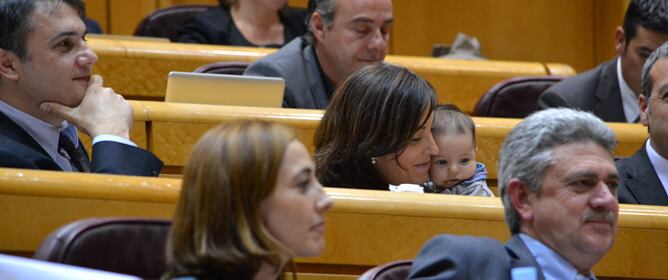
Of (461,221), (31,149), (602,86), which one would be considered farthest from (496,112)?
(31,149)

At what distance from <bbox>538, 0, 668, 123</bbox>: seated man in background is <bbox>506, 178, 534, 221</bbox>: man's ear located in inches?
42.4

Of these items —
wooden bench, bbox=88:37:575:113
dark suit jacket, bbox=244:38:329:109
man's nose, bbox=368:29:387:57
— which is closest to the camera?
dark suit jacket, bbox=244:38:329:109

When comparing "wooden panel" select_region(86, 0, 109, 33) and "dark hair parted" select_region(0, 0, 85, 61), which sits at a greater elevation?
"dark hair parted" select_region(0, 0, 85, 61)

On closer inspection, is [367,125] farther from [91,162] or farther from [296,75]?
[296,75]

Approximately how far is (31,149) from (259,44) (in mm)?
1327

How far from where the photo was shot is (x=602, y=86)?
2.61m

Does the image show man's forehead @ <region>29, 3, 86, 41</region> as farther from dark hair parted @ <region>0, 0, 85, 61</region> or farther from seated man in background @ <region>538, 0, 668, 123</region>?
seated man in background @ <region>538, 0, 668, 123</region>

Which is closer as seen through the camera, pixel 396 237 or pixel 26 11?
pixel 396 237

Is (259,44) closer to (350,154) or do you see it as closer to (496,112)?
(496,112)

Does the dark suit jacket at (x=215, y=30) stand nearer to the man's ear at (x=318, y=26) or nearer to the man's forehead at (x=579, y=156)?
the man's ear at (x=318, y=26)

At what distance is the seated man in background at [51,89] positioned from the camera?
1777 millimetres

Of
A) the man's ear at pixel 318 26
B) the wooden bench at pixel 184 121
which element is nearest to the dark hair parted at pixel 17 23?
the wooden bench at pixel 184 121

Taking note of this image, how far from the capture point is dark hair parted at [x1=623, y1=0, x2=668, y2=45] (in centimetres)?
249

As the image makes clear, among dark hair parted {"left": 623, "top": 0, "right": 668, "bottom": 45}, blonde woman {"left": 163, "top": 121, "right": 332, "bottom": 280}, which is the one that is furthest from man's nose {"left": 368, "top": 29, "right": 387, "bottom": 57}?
blonde woman {"left": 163, "top": 121, "right": 332, "bottom": 280}
